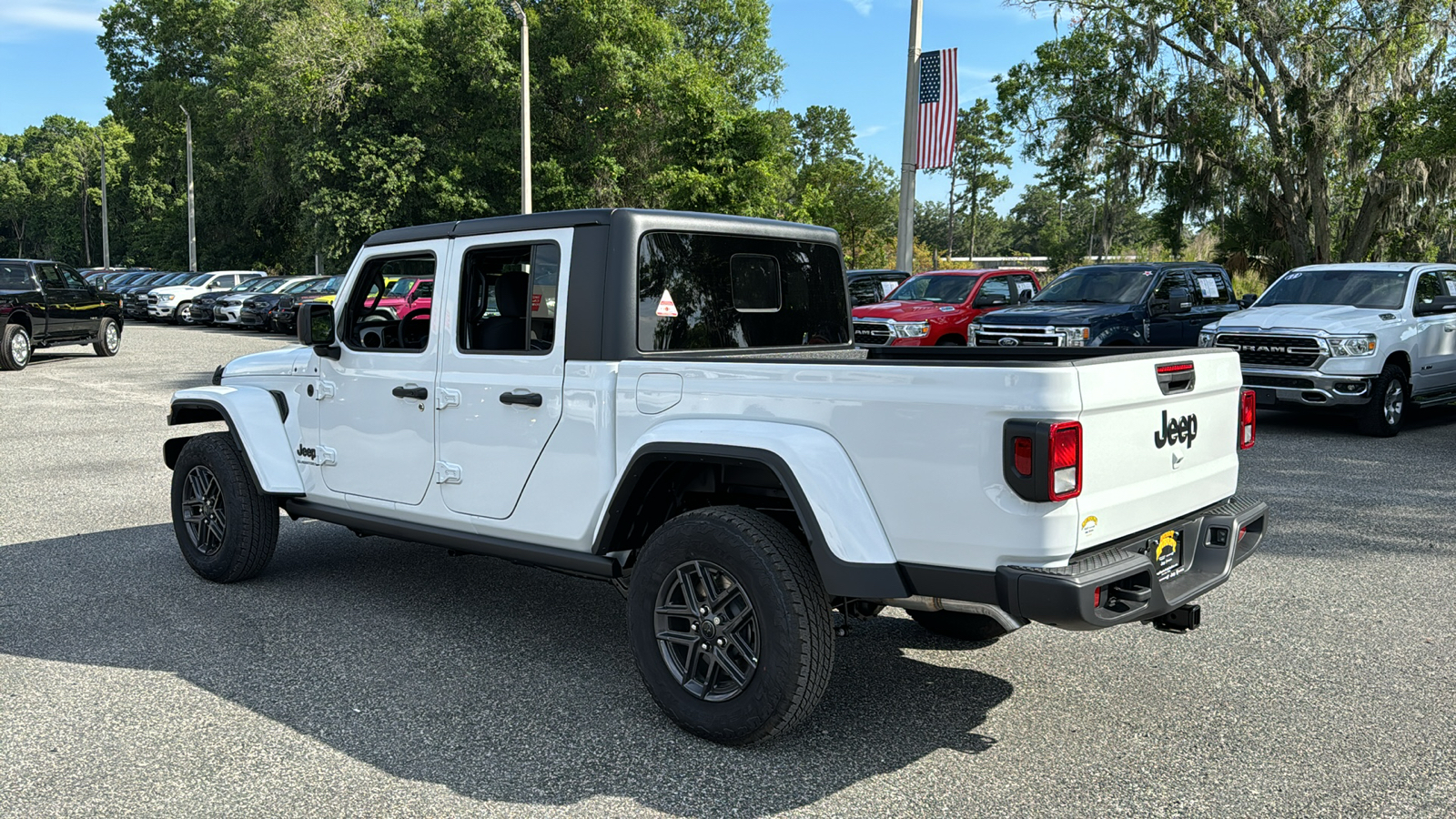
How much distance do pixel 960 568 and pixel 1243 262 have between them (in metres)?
32.6

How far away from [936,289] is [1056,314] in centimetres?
377

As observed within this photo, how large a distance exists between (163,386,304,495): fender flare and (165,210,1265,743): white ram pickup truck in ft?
0.05

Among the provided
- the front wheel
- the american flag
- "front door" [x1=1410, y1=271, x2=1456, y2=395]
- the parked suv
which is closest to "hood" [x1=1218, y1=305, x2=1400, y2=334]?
"front door" [x1=1410, y1=271, x2=1456, y2=395]

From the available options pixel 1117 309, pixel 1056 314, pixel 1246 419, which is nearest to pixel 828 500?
pixel 1246 419

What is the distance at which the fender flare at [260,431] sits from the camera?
18.4 ft

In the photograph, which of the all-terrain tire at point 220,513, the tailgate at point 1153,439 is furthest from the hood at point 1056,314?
the all-terrain tire at point 220,513

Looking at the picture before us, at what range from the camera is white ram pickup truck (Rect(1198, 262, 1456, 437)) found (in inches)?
451

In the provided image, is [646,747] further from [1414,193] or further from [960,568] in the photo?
[1414,193]

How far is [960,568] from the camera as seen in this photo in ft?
11.4

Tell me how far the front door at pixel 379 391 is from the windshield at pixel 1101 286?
37.1 feet

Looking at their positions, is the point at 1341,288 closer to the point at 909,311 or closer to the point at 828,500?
the point at 909,311

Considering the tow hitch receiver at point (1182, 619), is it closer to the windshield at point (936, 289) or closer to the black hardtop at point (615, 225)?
the black hardtop at point (615, 225)

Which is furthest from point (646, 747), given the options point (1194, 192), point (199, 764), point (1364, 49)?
point (1194, 192)

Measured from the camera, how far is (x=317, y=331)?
220 inches
